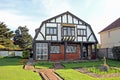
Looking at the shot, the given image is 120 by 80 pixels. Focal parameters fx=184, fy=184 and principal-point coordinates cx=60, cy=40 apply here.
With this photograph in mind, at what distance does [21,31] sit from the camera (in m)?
71.1

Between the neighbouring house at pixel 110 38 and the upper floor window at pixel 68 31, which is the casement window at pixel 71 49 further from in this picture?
the neighbouring house at pixel 110 38

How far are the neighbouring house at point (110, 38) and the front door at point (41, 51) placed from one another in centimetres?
1198

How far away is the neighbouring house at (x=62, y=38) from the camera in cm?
3070

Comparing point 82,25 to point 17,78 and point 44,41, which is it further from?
point 17,78

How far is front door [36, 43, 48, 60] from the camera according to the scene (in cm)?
3080

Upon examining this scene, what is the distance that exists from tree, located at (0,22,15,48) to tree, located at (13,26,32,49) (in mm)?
4679

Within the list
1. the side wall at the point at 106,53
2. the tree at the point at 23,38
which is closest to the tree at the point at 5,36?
the tree at the point at 23,38

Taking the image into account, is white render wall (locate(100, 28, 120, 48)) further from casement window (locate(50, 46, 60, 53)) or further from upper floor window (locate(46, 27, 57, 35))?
upper floor window (locate(46, 27, 57, 35))

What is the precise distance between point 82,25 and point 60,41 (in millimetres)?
5300

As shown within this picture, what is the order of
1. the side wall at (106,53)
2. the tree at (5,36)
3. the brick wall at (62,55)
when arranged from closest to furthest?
the brick wall at (62,55) → the side wall at (106,53) → the tree at (5,36)

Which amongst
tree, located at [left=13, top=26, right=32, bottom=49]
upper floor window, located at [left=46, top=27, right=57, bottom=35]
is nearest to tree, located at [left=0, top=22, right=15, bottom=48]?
tree, located at [left=13, top=26, right=32, bottom=49]

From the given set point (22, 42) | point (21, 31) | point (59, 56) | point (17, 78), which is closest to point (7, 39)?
point (22, 42)

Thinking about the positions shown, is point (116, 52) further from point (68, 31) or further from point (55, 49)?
point (55, 49)

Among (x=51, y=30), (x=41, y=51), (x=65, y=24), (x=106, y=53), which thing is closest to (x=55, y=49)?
(x=41, y=51)
